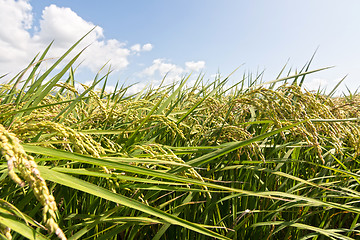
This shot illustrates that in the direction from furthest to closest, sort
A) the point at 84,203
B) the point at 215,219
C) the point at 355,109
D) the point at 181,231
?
the point at 355,109 → the point at 215,219 → the point at 181,231 → the point at 84,203

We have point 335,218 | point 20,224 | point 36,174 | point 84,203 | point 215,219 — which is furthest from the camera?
point 335,218

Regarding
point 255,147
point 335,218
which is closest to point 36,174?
point 255,147

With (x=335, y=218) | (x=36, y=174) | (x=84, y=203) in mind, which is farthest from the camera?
(x=335, y=218)

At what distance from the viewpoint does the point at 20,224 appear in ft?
2.37

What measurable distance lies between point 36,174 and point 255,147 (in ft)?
3.72

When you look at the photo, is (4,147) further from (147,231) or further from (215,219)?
(215,219)

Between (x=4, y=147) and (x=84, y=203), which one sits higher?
(x=4, y=147)

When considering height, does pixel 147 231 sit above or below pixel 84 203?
below

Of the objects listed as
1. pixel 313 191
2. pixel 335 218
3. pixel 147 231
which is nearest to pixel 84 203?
pixel 147 231

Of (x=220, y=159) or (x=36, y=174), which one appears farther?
(x=220, y=159)

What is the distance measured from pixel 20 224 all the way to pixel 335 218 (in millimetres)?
2096

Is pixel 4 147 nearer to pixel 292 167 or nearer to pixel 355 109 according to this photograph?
pixel 292 167

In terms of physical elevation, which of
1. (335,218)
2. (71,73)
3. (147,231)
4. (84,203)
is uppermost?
(71,73)

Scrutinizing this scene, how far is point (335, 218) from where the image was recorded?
2023 millimetres
